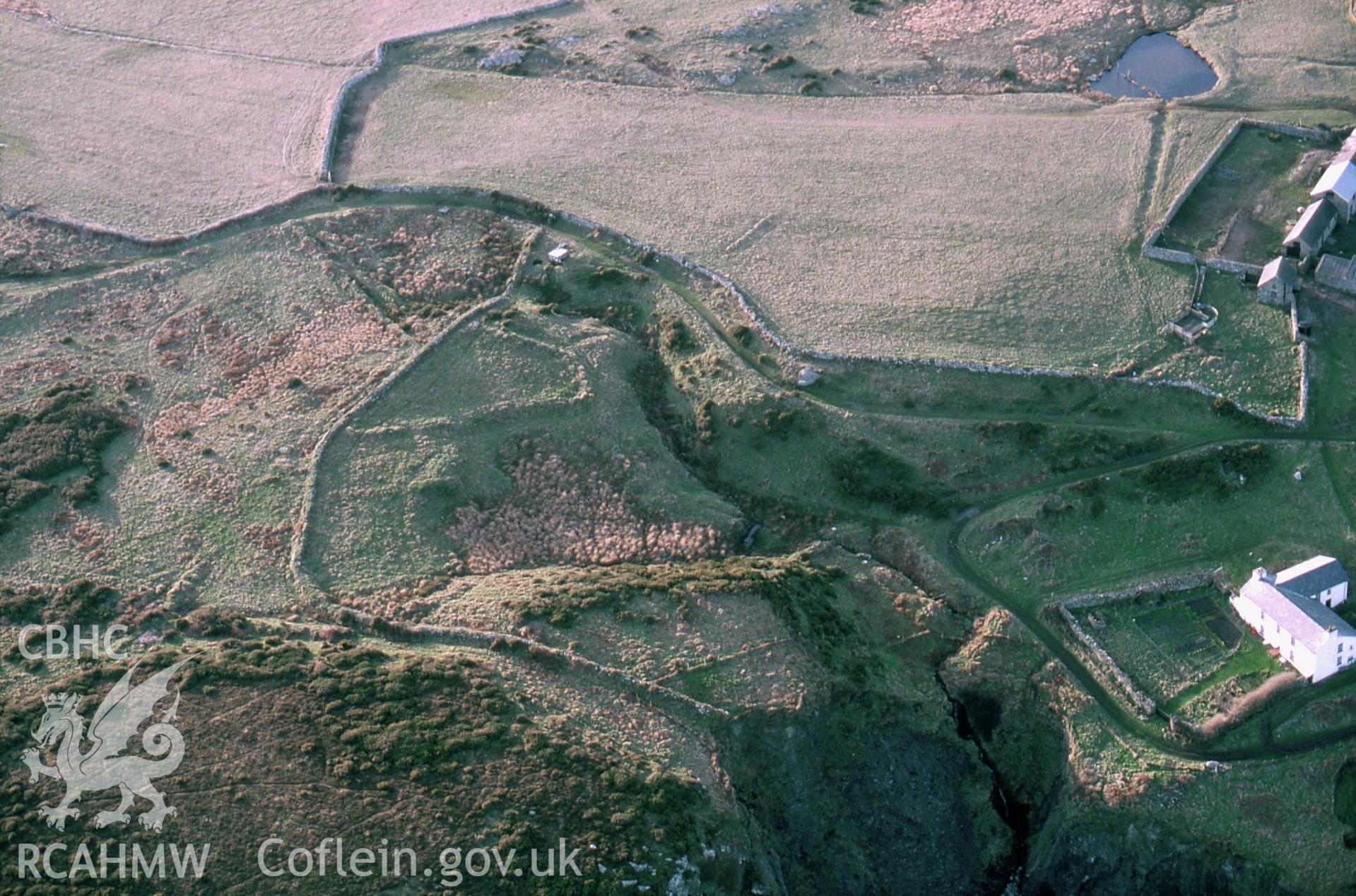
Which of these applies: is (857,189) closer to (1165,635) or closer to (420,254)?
(420,254)

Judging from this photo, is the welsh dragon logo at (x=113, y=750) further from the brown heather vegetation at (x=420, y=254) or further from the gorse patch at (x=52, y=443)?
the brown heather vegetation at (x=420, y=254)

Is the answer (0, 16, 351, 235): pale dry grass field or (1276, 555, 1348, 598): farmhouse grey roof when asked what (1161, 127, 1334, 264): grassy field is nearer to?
(1276, 555, 1348, 598): farmhouse grey roof

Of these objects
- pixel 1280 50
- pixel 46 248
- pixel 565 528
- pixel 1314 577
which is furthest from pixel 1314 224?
pixel 46 248

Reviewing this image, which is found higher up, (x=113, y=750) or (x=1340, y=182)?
(x=1340, y=182)

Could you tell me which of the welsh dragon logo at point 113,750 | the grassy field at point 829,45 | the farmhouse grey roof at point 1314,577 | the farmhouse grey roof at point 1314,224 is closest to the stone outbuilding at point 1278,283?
the farmhouse grey roof at point 1314,224

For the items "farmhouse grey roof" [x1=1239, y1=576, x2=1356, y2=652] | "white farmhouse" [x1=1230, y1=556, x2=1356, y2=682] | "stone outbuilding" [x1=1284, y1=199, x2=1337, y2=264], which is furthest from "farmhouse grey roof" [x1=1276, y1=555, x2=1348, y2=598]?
"stone outbuilding" [x1=1284, y1=199, x2=1337, y2=264]

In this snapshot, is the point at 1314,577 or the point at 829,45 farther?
the point at 829,45

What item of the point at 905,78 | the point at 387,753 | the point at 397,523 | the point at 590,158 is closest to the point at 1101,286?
the point at 905,78

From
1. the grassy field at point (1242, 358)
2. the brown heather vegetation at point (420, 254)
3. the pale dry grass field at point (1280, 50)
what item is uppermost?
the pale dry grass field at point (1280, 50)
